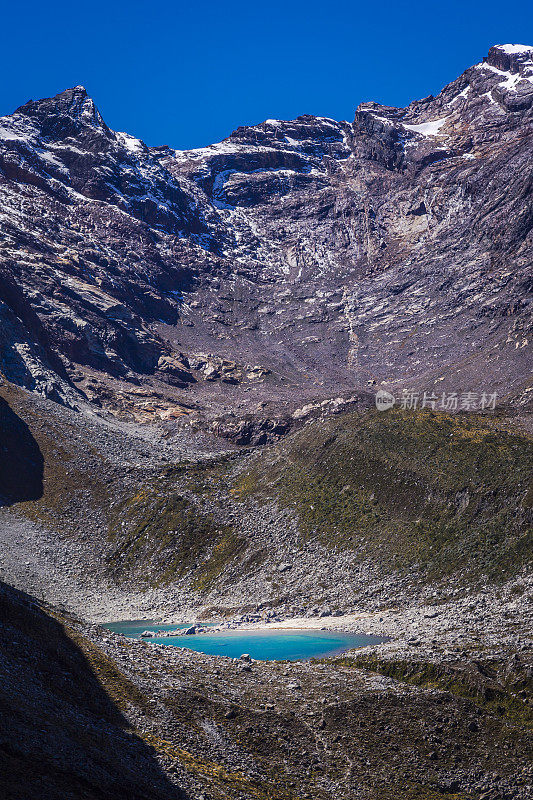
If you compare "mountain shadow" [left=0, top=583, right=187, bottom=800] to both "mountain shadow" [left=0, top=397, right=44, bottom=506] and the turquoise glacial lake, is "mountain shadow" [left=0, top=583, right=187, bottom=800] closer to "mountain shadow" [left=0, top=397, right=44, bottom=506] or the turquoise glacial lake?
the turquoise glacial lake

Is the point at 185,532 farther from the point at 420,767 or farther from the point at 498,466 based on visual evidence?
the point at 420,767

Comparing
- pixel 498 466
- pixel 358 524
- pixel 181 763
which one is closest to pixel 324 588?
pixel 358 524

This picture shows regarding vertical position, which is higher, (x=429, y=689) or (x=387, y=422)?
(x=387, y=422)

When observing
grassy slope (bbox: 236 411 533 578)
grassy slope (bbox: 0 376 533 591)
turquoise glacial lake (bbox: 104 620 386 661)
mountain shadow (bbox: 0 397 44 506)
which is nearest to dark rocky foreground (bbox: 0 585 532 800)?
turquoise glacial lake (bbox: 104 620 386 661)

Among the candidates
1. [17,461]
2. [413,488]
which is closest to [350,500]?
[413,488]

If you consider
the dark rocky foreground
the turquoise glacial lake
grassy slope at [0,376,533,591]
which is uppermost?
grassy slope at [0,376,533,591]

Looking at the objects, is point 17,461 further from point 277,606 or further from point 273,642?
point 273,642
